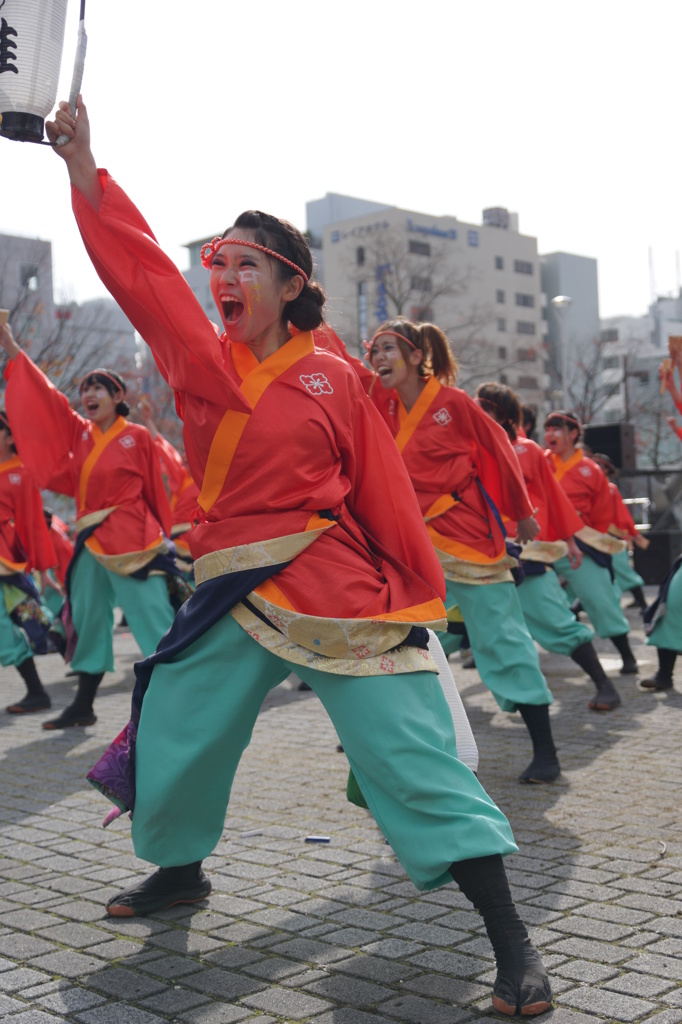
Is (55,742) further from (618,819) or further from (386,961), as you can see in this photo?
(386,961)

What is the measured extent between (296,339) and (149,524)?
3.76m

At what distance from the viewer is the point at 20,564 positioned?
7.64 metres

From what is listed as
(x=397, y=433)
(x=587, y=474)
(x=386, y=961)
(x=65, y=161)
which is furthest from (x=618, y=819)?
(x=587, y=474)

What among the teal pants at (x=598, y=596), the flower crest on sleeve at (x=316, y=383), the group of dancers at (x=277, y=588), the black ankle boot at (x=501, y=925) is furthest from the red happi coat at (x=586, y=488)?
the black ankle boot at (x=501, y=925)

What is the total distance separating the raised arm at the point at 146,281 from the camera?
292 centimetres

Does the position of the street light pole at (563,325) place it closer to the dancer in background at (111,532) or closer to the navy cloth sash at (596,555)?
the navy cloth sash at (596,555)

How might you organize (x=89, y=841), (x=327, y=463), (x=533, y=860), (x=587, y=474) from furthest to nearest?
(x=587, y=474) → (x=89, y=841) → (x=533, y=860) → (x=327, y=463)

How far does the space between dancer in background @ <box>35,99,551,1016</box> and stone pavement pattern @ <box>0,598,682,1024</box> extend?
28 centimetres

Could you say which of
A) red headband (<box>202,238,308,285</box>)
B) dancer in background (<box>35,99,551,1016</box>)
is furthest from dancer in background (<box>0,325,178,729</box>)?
dancer in background (<box>35,99,551,1016</box>)

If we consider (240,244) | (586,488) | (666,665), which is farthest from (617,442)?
(240,244)

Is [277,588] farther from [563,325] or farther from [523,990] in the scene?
[563,325]

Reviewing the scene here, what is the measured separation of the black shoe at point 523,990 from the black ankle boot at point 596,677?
4.01 meters

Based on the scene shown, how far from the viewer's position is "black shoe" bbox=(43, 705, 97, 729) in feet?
22.7

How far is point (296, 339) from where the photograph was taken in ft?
10.5
